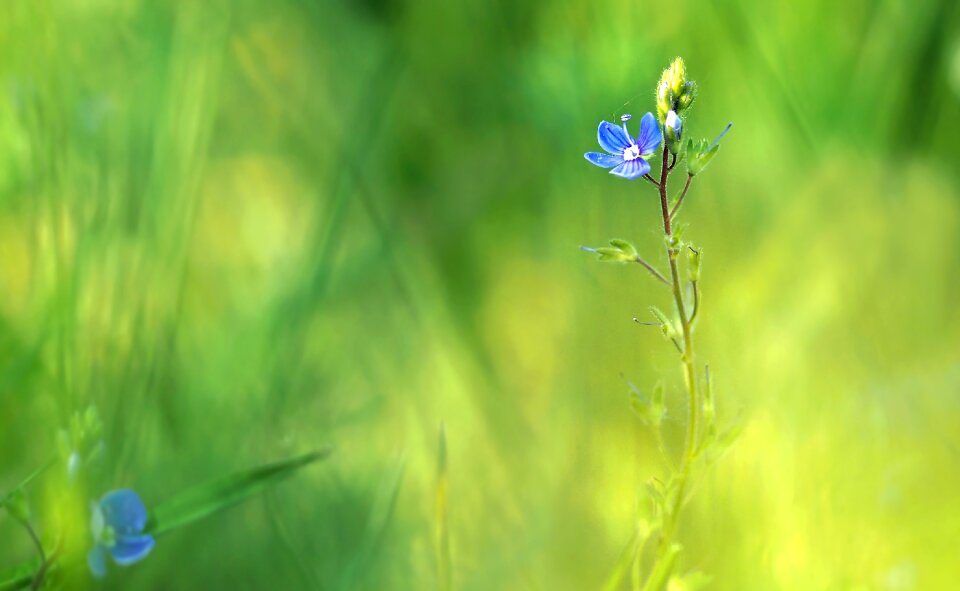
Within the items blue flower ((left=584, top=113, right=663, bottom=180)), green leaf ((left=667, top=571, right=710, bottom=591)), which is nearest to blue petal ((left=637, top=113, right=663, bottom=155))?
blue flower ((left=584, top=113, right=663, bottom=180))

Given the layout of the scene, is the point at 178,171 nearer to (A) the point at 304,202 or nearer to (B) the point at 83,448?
(A) the point at 304,202

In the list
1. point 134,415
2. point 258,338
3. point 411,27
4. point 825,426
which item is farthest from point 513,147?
point 134,415

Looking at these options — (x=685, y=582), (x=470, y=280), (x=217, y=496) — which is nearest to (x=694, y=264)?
(x=685, y=582)

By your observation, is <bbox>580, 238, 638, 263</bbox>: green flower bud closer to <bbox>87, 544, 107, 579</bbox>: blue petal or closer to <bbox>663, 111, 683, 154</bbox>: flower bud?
<bbox>663, 111, 683, 154</bbox>: flower bud

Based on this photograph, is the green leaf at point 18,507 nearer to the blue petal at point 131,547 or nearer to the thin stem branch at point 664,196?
the blue petal at point 131,547

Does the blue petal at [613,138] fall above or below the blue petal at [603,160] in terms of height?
above

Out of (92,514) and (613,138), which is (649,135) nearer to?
(613,138)

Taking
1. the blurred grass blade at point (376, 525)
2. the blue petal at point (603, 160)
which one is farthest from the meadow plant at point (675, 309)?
the blurred grass blade at point (376, 525)
